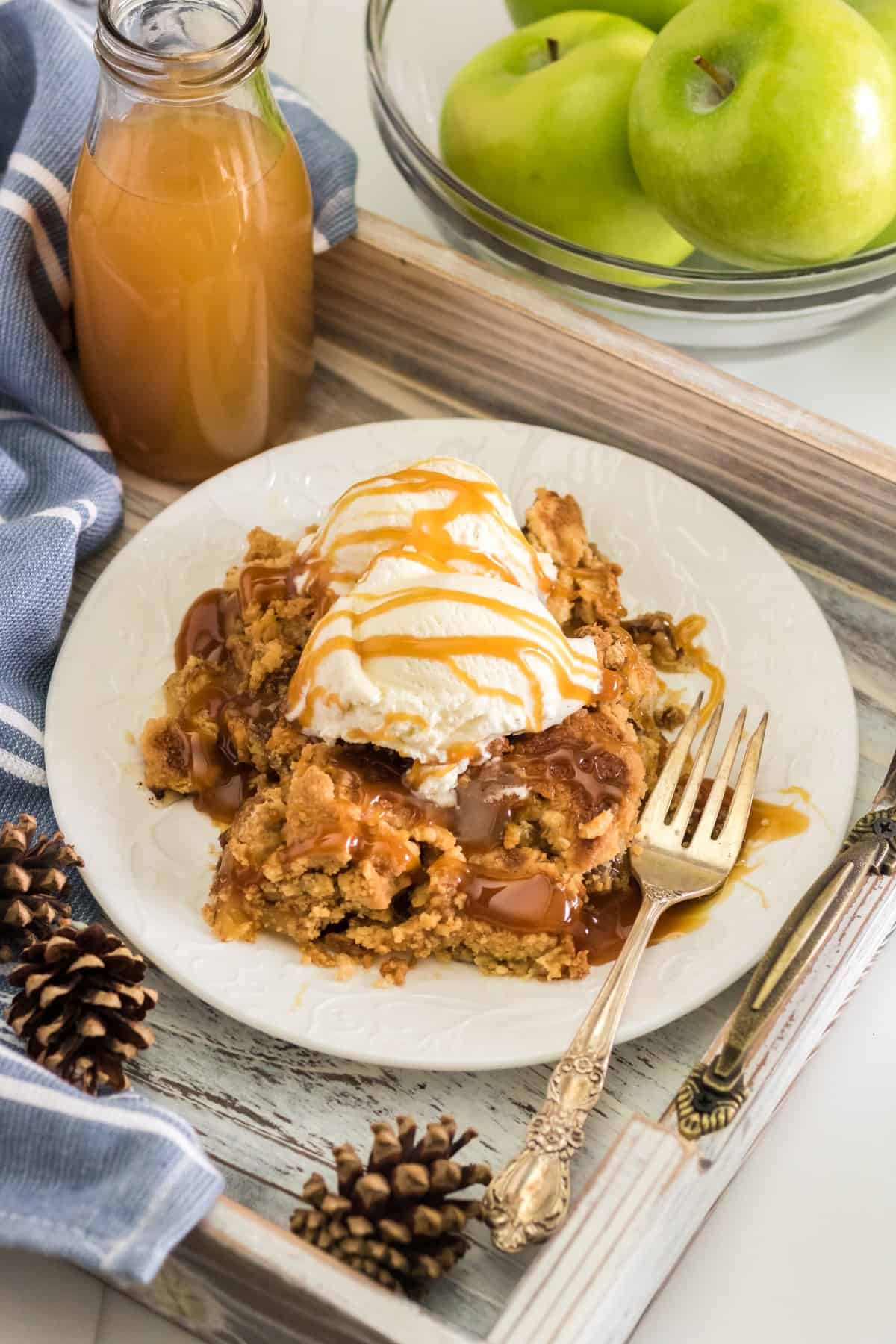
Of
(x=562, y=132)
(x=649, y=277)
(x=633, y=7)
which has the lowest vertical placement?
(x=649, y=277)

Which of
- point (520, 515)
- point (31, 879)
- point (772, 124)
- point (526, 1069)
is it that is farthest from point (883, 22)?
point (31, 879)

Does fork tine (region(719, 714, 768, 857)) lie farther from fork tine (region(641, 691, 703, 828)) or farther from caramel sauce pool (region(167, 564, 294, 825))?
caramel sauce pool (region(167, 564, 294, 825))

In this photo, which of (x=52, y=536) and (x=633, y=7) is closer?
(x=52, y=536)

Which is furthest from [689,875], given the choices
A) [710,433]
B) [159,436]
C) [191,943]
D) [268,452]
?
[159,436]

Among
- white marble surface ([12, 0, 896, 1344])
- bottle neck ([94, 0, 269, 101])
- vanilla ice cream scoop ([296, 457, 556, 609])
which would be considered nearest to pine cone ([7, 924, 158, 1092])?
white marble surface ([12, 0, 896, 1344])

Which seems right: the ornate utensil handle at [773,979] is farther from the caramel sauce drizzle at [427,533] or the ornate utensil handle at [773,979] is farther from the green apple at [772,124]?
the green apple at [772,124]

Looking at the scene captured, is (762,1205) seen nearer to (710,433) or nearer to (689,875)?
(689,875)

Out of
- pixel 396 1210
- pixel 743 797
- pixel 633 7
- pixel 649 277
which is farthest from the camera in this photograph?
pixel 633 7

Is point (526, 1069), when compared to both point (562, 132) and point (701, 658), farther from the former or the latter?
point (562, 132)

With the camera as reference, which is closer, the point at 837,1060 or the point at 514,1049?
the point at 514,1049
